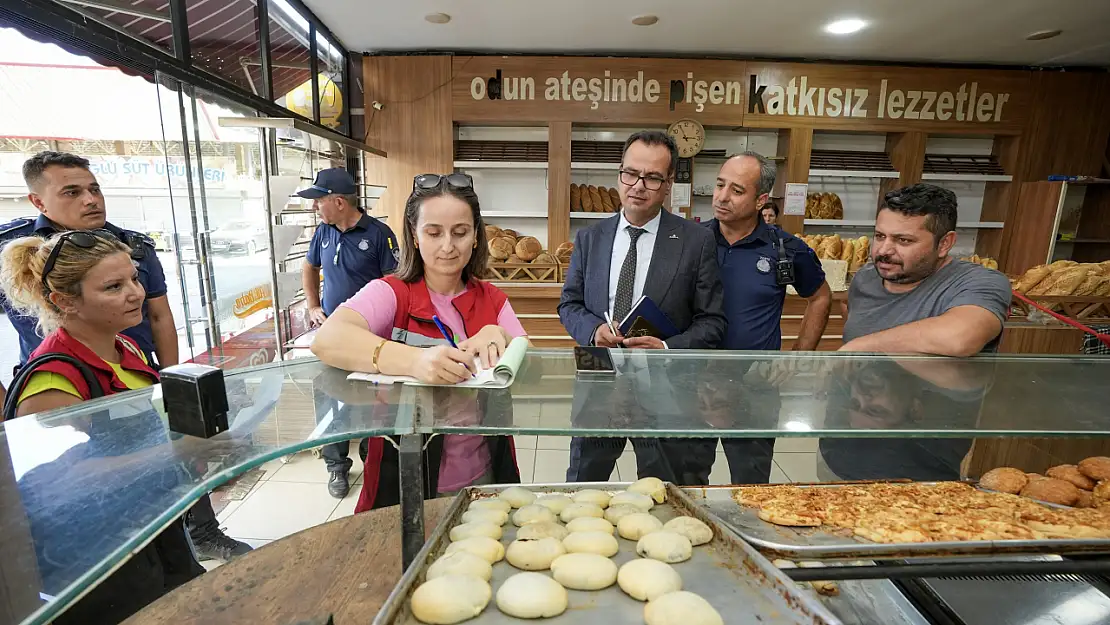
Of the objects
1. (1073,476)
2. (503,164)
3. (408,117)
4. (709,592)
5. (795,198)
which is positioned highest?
(408,117)

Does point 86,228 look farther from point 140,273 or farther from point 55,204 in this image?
point 140,273

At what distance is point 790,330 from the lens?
13.0 ft

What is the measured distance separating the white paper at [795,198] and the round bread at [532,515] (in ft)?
15.6

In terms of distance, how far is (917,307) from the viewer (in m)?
1.58

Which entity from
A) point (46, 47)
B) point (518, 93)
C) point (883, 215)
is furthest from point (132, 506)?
point (518, 93)

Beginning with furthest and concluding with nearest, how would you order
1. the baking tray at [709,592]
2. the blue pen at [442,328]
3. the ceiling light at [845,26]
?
the ceiling light at [845,26]
the blue pen at [442,328]
the baking tray at [709,592]

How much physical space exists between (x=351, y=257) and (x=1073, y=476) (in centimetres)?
319

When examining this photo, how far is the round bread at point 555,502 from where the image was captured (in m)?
0.87

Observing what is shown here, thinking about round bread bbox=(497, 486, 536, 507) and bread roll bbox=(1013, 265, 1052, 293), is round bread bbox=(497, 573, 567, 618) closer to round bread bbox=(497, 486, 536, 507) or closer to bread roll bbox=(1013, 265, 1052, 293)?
round bread bbox=(497, 486, 536, 507)

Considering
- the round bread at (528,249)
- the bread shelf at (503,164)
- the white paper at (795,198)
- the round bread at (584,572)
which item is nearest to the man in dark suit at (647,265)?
the round bread at (584,572)

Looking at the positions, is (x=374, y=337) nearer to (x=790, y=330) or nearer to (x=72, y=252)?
(x=72, y=252)

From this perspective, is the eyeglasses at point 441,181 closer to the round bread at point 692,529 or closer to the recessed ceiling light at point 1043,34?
the round bread at point 692,529

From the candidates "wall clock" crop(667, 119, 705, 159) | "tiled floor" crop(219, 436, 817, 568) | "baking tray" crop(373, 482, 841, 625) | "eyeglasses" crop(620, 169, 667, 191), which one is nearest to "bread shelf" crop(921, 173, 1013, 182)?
"wall clock" crop(667, 119, 705, 159)

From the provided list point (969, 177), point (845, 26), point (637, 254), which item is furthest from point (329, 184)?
point (969, 177)
